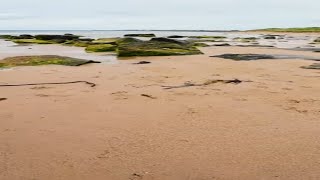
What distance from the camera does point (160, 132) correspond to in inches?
201

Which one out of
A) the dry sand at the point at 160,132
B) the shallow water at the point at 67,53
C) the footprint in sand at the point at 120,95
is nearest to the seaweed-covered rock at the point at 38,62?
the shallow water at the point at 67,53

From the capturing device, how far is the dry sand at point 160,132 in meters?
3.88

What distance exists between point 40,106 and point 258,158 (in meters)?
3.69

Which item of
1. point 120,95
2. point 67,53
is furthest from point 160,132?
point 67,53

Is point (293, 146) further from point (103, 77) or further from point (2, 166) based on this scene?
point (103, 77)

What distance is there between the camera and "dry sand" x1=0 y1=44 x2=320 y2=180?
3.88m

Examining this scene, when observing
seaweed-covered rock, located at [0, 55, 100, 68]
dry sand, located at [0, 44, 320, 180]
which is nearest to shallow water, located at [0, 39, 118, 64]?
seaweed-covered rock, located at [0, 55, 100, 68]

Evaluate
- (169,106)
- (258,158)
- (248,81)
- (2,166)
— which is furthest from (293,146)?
(248,81)

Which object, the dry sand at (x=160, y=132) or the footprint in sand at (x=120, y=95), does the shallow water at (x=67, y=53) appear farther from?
the dry sand at (x=160, y=132)

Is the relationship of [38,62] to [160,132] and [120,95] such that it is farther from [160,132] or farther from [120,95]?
[160,132]

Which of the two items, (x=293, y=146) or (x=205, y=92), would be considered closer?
(x=293, y=146)

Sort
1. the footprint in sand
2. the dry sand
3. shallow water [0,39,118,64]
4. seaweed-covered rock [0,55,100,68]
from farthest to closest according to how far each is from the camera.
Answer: shallow water [0,39,118,64]
seaweed-covered rock [0,55,100,68]
the footprint in sand
the dry sand

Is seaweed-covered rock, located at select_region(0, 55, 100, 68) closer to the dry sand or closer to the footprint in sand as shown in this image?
the dry sand

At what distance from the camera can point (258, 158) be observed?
416cm
